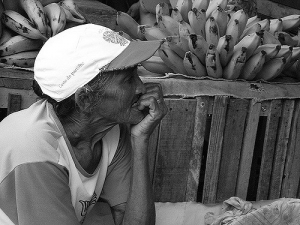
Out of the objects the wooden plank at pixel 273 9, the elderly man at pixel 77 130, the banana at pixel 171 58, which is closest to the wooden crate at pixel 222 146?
the banana at pixel 171 58

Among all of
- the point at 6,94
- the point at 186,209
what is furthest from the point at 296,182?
the point at 6,94

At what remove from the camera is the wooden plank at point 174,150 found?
9.59 feet

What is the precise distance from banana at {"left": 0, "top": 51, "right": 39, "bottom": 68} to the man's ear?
3.64 feet

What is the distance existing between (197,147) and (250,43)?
0.66 meters

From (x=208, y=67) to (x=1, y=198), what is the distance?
1.55 metres

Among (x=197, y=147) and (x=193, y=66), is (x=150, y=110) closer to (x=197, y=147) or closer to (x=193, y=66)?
Answer: (x=197, y=147)

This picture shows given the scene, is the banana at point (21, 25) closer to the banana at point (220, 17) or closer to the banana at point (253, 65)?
the banana at point (220, 17)

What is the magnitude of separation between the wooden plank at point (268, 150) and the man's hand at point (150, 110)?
1032mm

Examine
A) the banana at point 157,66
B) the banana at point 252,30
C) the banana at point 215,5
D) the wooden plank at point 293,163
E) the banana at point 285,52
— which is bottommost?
the wooden plank at point 293,163

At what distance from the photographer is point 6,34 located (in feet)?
10.3

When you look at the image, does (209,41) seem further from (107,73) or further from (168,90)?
(107,73)

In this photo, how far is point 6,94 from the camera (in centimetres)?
279

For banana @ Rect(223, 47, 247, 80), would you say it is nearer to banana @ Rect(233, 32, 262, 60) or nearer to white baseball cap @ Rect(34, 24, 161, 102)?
banana @ Rect(233, 32, 262, 60)

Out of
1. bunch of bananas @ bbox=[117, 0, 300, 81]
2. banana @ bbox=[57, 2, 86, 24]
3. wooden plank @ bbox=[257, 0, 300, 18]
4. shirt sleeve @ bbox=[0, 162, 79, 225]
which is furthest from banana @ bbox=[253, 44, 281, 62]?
wooden plank @ bbox=[257, 0, 300, 18]
